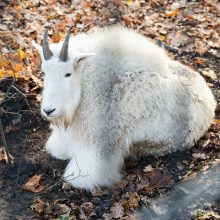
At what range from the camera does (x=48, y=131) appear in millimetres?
6785

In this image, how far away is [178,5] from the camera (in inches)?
396

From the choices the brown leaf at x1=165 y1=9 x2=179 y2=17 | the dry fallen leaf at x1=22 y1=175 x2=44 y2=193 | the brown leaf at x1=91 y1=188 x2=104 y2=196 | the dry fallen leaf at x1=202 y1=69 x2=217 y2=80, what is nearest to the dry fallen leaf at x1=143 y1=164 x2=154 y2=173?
the brown leaf at x1=91 y1=188 x2=104 y2=196

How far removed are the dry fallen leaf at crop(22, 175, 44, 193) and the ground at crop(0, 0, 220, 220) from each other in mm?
12

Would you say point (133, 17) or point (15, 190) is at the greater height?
point (133, 17)

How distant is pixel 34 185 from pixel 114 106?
140 cm

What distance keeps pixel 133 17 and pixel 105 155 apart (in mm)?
4606

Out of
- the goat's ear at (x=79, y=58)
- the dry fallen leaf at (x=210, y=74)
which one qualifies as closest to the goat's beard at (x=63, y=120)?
the goat's ear at (x=79, y=58)

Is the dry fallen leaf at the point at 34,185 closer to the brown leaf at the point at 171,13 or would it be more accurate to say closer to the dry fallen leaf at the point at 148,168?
the dry fallen leaf at the point at 148,168

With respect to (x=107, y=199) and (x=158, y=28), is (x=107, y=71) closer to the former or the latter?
(x=107, y=199)

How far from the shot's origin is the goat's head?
5336 mm

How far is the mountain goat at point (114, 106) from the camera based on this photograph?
Result: 5.68m

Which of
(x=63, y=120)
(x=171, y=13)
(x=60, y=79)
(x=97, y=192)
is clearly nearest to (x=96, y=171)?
(x=97, y=192)

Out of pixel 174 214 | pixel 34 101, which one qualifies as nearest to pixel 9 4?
pixel 34 101

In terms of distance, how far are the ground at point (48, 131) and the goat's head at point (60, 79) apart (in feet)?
1.62
